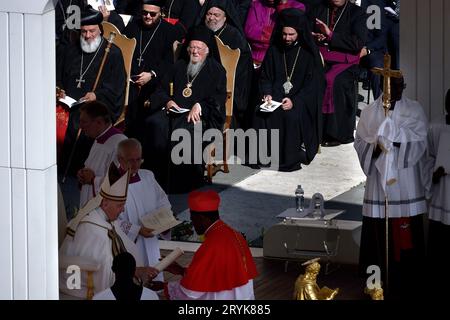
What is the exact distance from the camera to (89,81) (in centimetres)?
1830

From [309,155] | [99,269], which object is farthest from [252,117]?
[99,269]

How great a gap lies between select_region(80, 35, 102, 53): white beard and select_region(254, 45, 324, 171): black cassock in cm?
201

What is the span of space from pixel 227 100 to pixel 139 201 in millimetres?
2453

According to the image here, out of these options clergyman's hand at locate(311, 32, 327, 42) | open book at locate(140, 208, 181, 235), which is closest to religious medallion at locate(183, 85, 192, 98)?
clergyman's hand at locate(311, 32, 327, 42)

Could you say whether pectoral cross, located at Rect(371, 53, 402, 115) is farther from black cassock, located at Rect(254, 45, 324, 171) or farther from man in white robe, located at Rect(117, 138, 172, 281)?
man in white robe, located at Rect(117, 138, 172, 281)

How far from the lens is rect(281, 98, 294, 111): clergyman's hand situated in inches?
690

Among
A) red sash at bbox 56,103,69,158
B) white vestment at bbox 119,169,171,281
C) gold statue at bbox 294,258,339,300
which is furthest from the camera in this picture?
red sash at bbox 56,103,69,158

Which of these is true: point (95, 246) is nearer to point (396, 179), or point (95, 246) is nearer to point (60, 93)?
point (396, 179)

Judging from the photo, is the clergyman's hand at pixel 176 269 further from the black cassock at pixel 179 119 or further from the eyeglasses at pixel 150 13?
the eyeglasses at pixel 150 13

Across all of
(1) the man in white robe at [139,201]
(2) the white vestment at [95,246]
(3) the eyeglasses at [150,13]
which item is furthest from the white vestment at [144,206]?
(3) the eyeglasses at [150,13]

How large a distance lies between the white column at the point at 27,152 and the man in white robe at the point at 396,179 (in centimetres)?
424

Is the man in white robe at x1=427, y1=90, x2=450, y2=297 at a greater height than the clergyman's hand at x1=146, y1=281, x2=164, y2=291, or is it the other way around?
the man in white robe at x1=427, y1=90, x2=450, y2=297

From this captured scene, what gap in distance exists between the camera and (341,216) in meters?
17.5

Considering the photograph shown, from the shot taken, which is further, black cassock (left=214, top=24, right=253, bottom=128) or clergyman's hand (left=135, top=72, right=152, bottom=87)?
clergyman's hand (left=135, top=72, right=152, bottom=87)
